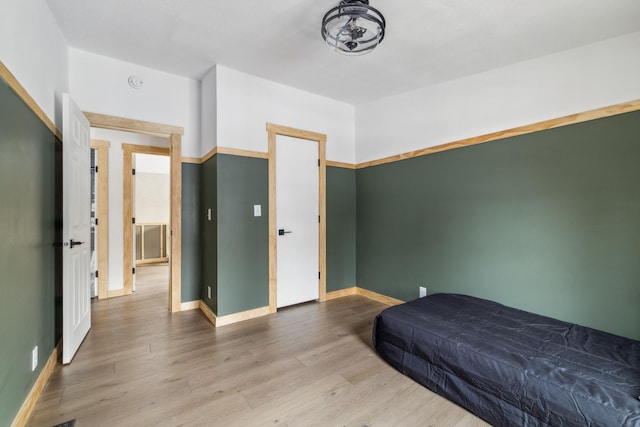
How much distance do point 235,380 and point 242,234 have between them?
1523 millimetres

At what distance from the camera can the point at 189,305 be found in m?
3.51

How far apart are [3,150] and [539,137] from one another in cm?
368

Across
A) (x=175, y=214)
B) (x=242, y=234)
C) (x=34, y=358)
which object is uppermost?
(x=175, y=214)

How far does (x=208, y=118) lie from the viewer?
328cm

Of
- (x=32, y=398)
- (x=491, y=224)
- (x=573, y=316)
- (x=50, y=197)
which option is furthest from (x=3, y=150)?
(x=573, y=316)

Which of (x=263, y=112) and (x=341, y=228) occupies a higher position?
(x=263, y=112)

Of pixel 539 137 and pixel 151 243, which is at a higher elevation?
pixel 539 137

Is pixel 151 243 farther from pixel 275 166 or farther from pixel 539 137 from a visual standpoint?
pixel 539 137

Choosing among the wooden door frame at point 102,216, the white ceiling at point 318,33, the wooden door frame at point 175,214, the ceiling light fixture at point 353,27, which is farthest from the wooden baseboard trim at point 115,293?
the ceiling light fixture at point 353,27

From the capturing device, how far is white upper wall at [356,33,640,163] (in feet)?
7.25

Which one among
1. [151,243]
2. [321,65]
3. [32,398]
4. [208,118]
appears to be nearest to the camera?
[32,398]

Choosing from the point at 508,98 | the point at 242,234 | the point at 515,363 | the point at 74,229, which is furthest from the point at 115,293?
the point at 508,98

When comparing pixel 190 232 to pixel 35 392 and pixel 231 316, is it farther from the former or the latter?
pixel 35 392

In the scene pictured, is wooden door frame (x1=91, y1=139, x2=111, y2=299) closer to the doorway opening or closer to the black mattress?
the doorway opening
